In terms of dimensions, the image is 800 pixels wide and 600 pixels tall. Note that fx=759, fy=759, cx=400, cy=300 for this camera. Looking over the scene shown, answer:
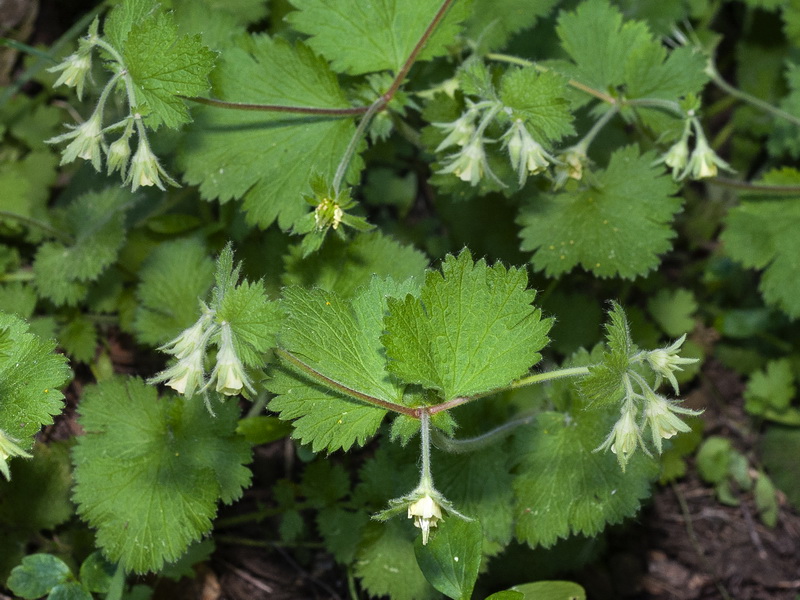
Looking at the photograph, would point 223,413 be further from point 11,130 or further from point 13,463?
point 11,130

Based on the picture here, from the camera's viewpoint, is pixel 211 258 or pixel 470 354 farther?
pixel 211 258

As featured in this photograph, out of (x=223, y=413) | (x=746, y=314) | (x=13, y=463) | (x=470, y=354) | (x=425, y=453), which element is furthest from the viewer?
(x=746, y=314)

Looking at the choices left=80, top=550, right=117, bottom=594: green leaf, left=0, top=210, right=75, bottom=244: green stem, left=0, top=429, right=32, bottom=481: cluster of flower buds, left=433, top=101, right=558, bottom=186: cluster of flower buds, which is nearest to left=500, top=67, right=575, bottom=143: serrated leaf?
left=433, top=101, right=558, bottom=186: cluster of flower buds

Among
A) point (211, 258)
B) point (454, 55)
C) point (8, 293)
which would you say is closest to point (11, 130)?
point (8, 293)

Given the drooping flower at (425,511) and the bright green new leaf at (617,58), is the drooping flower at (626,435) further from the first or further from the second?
the bright green new leaf at (617,58)

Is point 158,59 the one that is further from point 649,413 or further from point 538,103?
point 649,413

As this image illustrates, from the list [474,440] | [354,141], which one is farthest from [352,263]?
[474,440]

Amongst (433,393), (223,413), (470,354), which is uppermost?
(470,354)
